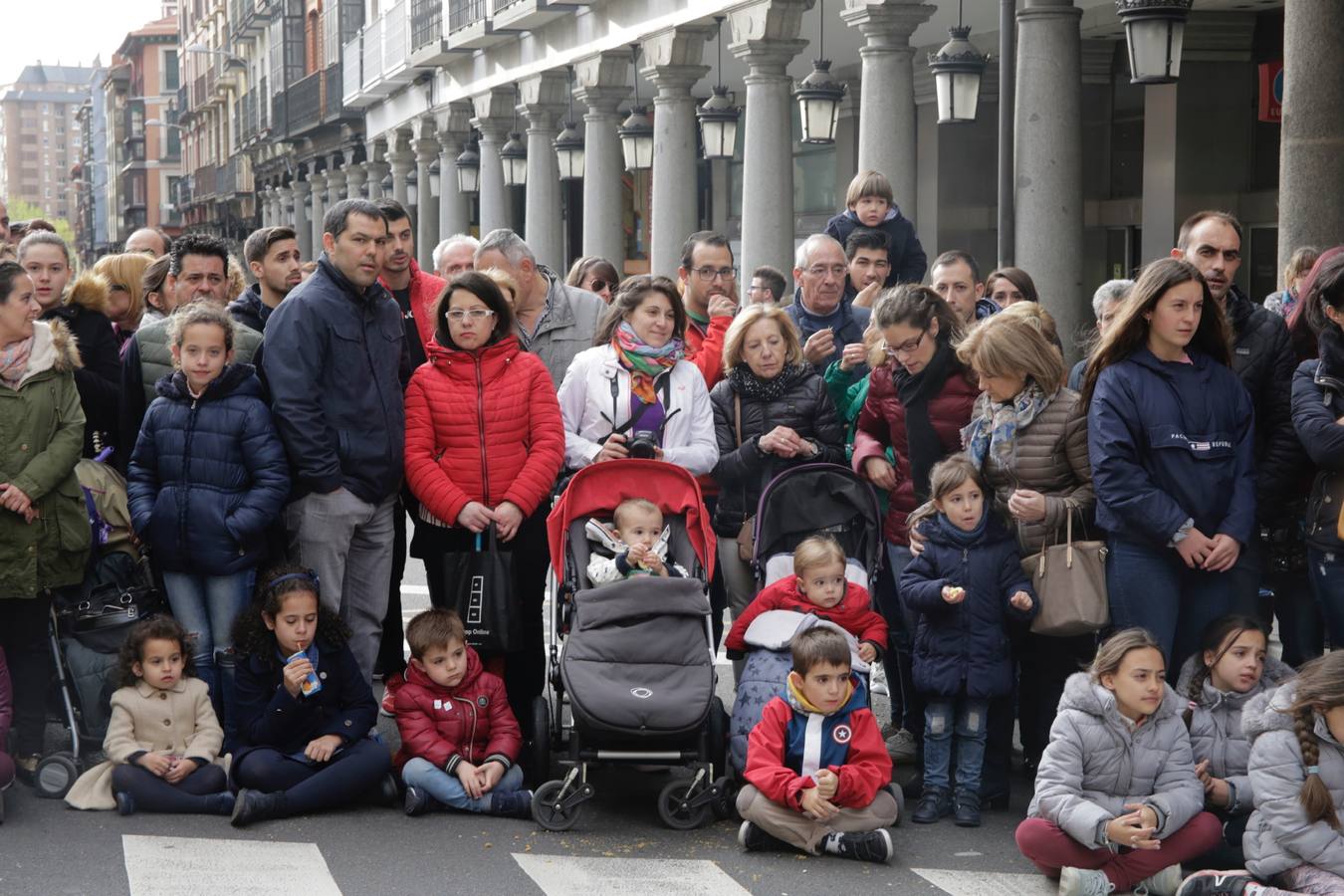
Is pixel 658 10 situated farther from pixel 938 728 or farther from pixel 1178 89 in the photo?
pixel 938 728

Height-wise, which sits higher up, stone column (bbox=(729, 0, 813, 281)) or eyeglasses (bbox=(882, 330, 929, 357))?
stone column (bbox=(729, 0, 813, 281))

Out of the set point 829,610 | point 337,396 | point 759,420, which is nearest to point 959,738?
point 829,610

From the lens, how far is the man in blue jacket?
27.2 ft

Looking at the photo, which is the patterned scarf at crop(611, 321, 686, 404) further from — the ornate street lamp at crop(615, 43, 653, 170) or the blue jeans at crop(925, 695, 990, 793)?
the ornate street lamp at crop(615, 43, 653, 170)

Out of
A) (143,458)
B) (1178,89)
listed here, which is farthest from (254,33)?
(143,458)

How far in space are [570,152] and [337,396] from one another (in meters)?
19.4

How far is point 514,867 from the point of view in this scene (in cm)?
714

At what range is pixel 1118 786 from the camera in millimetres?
6883

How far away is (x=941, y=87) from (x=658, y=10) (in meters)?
8.83

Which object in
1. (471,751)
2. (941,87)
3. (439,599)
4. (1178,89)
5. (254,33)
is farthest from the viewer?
(254,33)

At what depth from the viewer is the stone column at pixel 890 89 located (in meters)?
17.2

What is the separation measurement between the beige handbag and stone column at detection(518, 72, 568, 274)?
22.6 meters

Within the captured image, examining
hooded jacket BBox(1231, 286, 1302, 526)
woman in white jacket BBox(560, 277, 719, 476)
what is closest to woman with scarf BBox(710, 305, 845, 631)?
woman in white jacket BBox(560, 277, 719, 476)

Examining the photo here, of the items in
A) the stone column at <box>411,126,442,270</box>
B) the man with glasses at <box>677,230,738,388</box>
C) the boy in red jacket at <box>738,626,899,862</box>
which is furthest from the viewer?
the stone column at <box>411,126,442,270</box>
